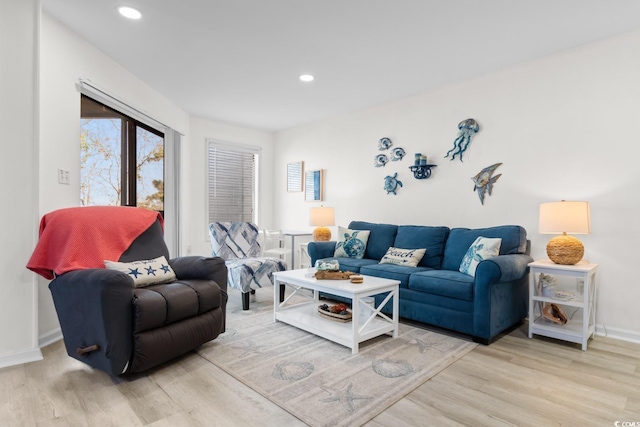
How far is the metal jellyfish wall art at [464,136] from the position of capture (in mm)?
3680

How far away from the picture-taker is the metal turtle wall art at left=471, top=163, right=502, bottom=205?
3551 mm

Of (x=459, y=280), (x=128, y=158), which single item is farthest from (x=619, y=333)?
(x=128, y=158)

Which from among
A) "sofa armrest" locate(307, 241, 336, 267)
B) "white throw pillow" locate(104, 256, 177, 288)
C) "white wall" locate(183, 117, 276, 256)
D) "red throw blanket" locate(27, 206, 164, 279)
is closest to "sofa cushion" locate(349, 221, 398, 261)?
"sofa armrest" locate(307, 241, 336, 267)

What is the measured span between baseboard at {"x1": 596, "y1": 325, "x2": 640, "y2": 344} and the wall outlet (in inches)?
183

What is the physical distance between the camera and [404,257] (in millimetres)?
3605

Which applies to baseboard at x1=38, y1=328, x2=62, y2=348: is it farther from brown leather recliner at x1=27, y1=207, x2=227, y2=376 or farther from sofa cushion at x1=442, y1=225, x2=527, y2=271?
sofa cushion at x1=442, y1=225, x2=527, y2=271

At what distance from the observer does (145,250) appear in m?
2.69

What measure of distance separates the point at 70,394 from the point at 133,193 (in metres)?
2.58

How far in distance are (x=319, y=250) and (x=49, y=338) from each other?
2.62m

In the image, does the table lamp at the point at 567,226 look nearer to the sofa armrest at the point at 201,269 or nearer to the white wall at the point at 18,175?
the sofa armrest at the point at 201,269

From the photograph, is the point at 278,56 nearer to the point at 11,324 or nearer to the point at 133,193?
the point at 133,193

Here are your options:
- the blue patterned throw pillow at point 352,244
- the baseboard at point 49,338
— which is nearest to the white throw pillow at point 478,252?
the blue patterned throw pillow at point 352,244

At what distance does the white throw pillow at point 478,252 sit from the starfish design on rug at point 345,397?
1.59 meters

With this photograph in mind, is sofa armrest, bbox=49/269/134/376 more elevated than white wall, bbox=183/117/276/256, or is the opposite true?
white wall, bbox=183/117/276/256
